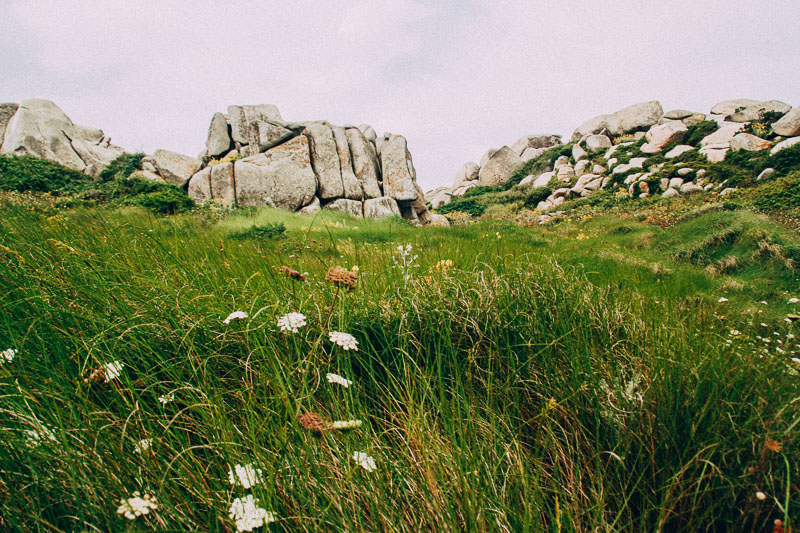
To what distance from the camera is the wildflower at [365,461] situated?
97cm

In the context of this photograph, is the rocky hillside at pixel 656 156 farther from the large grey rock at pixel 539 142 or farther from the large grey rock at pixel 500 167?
the large grey rock at pixel 539 142

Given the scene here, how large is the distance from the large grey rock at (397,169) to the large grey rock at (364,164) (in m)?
0.56

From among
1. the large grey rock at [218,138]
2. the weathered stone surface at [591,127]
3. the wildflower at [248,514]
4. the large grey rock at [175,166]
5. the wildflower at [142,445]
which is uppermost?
the weathered stone surface at [591,127]

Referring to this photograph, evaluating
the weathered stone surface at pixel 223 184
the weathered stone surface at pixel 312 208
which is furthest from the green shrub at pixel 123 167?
the weathered stone surface at pixel 312 208

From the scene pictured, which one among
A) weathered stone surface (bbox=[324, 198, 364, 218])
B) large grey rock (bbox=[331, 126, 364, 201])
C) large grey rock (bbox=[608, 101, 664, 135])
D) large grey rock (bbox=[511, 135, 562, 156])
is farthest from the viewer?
large grey rock (bbox=[511, 135, 562, 156])

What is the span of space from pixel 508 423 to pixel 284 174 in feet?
52.6

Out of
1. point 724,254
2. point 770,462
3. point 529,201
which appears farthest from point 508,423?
point 529,201

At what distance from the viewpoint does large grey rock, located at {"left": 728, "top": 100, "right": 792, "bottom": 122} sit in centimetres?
2367

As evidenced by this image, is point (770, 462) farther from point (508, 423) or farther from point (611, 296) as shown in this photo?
point (611, 296)

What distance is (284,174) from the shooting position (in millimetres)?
15312

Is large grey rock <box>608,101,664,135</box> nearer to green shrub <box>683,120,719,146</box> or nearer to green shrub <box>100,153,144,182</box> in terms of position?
green shrub <box>683,120,719,146</box>

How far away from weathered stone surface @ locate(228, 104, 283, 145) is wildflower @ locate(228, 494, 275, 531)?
19238 millimetres

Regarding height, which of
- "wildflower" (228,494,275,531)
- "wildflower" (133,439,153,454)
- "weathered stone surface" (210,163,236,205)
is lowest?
"wildflower" (228,494,275,531)

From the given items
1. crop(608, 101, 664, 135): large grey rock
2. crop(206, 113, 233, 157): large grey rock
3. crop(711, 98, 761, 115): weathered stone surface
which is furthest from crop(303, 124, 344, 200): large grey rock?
crop(711, 98, 761, 115): weathered stone surface
